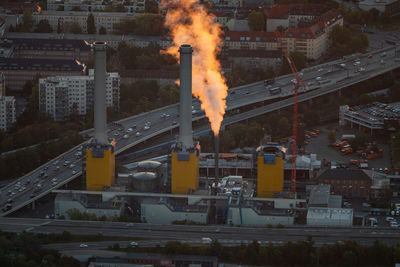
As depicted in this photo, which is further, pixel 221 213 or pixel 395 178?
pixel 395 178

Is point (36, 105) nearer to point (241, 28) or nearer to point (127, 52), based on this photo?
point (127, 52)

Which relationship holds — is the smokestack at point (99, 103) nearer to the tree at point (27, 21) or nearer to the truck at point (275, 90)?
the truck at point (275, 90)

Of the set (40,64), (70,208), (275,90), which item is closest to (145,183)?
(70,208)

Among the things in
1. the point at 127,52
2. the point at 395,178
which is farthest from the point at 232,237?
the point at 127,52

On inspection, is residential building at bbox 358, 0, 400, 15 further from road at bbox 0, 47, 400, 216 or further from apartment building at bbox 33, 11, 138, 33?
Answer: apartment building at bbox 33, 11, 138, 33

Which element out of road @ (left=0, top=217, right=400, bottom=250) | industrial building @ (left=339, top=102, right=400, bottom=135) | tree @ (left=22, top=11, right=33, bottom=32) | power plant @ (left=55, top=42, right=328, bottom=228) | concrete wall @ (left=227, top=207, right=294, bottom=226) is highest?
tree @ (left=22, top=11, right=33, bottom=32)

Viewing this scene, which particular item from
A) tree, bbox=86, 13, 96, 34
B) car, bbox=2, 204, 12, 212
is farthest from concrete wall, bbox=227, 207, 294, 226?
tree, bbox=86, 13, 96, 34
